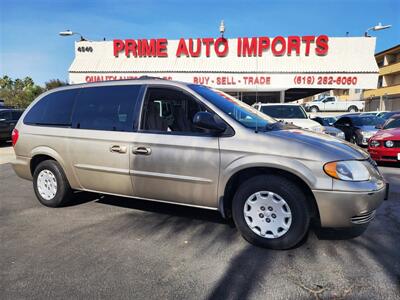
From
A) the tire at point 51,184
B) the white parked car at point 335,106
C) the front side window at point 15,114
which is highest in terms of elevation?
the white parked car at point 335,106

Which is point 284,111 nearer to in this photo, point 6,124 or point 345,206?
point 345,206

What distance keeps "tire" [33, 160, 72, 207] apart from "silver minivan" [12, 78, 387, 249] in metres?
0.02

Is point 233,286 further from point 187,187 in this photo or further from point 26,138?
point 26,138

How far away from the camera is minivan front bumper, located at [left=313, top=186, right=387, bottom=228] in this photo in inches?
123

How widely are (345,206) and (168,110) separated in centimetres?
230

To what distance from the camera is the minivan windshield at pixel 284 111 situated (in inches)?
428

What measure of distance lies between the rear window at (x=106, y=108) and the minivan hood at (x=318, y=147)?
5.93 feet

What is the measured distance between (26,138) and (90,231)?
6.49 ft

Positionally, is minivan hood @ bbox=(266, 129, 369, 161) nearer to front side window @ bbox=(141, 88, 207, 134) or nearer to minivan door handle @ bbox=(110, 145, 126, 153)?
front side window @ bbox=(141, 88, 207, 134)

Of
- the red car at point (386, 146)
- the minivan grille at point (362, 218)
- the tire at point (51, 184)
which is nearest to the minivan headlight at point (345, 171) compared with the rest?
the minivan grille at point (362, 218)

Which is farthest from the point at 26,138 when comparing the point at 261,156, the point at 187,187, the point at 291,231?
the point at 291,231

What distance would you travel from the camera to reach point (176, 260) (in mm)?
3256

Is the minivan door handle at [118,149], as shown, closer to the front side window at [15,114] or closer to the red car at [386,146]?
the red car at [386,146]

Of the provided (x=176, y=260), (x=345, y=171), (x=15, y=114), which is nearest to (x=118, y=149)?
(x=176, y=260)
